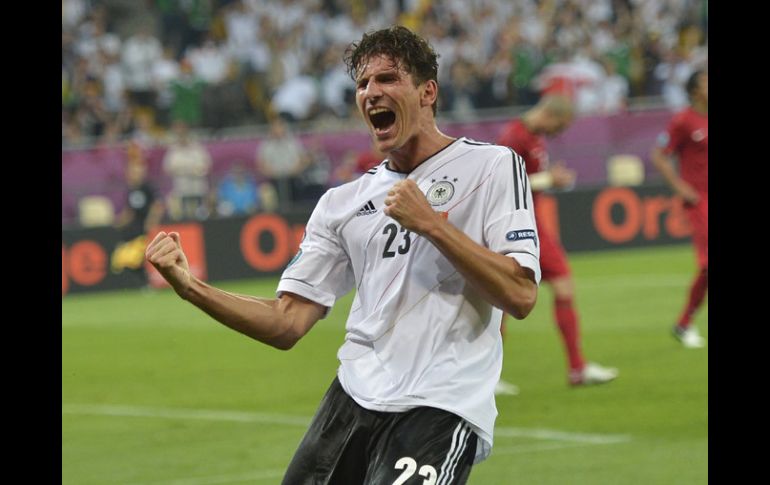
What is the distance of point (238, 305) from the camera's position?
17.0 feet

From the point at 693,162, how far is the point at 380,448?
9374mm

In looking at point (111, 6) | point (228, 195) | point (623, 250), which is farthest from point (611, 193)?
point (111, 6)

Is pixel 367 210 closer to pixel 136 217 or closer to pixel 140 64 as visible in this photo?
pixel 136 217

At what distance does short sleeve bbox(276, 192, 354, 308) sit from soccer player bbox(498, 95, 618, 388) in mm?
6169

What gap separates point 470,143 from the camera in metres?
5.33

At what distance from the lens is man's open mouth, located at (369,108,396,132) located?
5121 mm

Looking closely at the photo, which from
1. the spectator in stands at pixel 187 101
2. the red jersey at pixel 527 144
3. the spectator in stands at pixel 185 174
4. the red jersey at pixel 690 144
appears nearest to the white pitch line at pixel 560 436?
the red jersey at pixel 527 144

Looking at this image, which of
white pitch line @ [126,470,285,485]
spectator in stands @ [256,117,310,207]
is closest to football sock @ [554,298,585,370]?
white pitch line @ [126,470,285,485]

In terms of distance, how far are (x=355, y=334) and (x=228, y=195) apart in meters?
19.5

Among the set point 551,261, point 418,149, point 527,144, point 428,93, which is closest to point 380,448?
point 418,149

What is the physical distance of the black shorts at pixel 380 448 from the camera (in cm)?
484

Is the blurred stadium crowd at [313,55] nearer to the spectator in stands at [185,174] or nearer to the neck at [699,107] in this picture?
the spectator in stands at [185,174]
